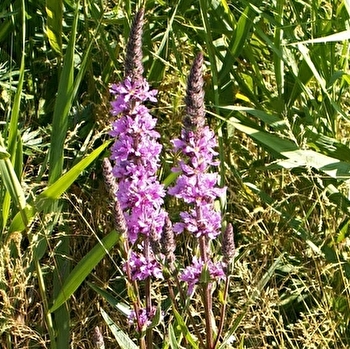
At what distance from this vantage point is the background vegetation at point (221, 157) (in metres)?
1.73

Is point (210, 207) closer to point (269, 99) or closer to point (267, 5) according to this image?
point (269, 99)

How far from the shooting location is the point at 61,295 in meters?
1.70

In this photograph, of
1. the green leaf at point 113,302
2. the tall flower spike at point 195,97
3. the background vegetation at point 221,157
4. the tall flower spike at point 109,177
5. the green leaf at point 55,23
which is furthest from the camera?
the green leaf at point 55,23

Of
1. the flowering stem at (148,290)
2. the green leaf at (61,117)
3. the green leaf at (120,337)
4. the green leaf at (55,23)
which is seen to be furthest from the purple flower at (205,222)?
the green leaf at (55,23)

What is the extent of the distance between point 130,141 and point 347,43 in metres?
0.89

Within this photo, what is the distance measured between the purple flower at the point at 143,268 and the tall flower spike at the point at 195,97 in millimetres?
321

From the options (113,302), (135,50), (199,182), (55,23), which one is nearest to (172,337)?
(113,302)

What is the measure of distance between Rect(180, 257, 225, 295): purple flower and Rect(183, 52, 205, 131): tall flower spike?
274 mm

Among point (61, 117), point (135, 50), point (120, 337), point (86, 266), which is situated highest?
point (135, 50)

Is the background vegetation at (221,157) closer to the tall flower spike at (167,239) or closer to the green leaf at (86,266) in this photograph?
the green leaf at (86,266)

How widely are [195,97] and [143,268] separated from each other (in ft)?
1.26

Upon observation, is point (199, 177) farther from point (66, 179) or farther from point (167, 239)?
point (66, 179)

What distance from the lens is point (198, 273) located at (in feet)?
4.85

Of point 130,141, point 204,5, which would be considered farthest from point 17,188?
point 204,5
